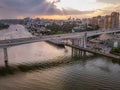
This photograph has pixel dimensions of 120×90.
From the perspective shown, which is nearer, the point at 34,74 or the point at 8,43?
the point at 34,74

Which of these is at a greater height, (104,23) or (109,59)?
(104,23)

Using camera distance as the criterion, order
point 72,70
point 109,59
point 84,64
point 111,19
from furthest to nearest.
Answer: point 111,19, point 109,59, point 84,64, point 72,70

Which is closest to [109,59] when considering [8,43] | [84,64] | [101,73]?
[84,64]

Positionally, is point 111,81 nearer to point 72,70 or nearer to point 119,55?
point 72,70

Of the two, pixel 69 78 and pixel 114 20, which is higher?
pixel 114 20

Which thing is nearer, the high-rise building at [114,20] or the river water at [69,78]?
the river water at [69,78]

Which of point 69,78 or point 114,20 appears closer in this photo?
point 69,78

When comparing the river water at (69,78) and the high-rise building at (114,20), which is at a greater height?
the high-rise building at (114,20)

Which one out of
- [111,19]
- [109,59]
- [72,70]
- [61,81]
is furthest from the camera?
[111,19]

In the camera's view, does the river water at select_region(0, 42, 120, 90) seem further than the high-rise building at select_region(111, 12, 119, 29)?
No

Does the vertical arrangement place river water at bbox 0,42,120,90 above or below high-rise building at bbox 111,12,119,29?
below

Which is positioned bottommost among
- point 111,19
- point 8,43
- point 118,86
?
point 118,86
